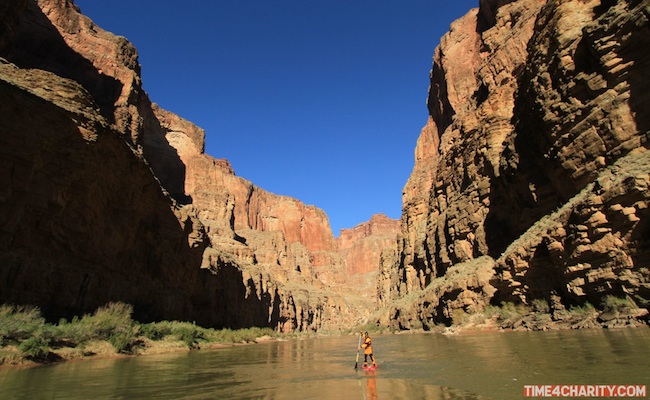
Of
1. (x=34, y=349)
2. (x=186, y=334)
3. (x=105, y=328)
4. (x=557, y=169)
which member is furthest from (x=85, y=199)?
(x=557, y=169)

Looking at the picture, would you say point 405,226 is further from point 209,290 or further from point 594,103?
point 594,103

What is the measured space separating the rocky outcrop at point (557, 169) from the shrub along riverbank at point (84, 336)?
69.5 feet

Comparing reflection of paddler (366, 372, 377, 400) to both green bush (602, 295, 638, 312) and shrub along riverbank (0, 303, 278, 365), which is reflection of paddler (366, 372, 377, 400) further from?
green bush (602, 295, 638, 312)

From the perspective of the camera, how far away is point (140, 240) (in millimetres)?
27953

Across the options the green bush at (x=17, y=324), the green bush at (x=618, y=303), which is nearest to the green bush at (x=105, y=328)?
the green bush at (x=17, y=324)

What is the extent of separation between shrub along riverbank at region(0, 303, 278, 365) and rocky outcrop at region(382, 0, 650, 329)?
21180 millimetres

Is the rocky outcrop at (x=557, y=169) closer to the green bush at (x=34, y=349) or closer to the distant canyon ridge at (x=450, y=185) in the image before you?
the distant canyon ridge at (x=450, y=185)

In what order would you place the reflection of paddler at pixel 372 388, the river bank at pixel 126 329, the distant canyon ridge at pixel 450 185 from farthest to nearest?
1. the distant canyon ridge at pixel 450 185
2. the river bank at pixel 126 329
3. the reflection of paddler at pixel 372 388

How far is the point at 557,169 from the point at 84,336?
1031 inches

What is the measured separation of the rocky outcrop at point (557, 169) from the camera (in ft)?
→ 54.2

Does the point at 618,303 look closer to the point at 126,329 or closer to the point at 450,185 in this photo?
the point at 126,329

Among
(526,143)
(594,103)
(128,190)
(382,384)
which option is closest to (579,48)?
(594,103)

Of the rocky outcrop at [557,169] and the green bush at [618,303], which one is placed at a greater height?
the rocky outcrop at [557,169]

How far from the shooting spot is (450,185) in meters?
48.2
